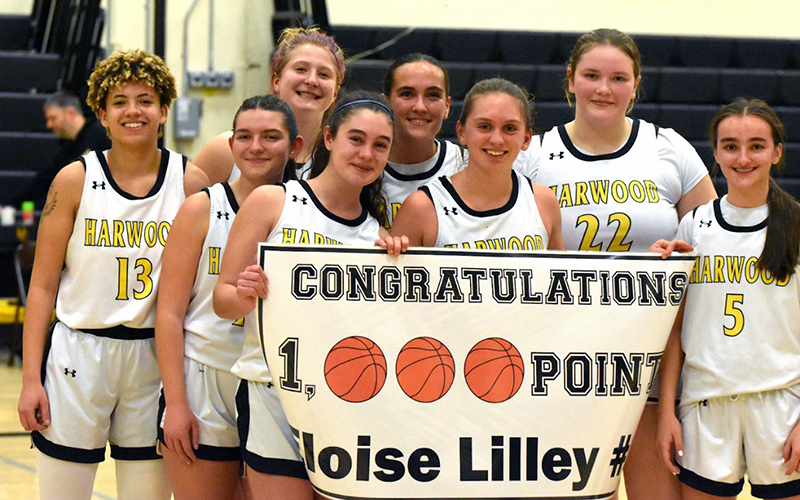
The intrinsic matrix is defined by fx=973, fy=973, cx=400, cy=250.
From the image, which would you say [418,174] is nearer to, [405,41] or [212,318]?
[212,318]

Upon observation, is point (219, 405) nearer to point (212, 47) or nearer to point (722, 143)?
point (722, 143)

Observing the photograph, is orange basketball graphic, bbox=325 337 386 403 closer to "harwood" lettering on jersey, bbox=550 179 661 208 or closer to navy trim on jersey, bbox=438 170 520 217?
navy trim on jersey, bbox=438 170 520 217

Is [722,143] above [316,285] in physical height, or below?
above

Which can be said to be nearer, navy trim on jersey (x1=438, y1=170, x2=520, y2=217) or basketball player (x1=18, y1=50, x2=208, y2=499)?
navy trim on jersey (x1=438, y1=170, x2=520, y2=217)

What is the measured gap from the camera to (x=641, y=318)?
2.46m

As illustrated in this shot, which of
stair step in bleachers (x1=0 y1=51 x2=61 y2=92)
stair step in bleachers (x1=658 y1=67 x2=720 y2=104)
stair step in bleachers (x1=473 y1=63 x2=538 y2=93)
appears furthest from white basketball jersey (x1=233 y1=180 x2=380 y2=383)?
stair step in bleachers (x1=0 y1=51 x2=61 y2=92)

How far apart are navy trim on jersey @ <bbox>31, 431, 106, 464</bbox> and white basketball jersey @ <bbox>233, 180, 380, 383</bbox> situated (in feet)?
1.72

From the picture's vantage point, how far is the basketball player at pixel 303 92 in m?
3.03

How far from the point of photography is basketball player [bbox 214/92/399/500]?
2416mm

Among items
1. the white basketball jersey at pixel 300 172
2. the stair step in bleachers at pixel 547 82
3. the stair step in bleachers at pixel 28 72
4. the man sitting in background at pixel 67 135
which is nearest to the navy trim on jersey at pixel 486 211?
the white basketball jersey at pixel 300 172

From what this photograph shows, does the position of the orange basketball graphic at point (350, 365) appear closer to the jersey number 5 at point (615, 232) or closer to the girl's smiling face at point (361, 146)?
the girl's smiling face at point (361, 146)

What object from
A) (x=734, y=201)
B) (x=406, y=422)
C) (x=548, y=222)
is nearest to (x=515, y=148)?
(x=548, y=222)

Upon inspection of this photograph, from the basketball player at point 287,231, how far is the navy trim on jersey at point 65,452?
1.64ft

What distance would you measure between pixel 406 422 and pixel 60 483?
1.00 meters
